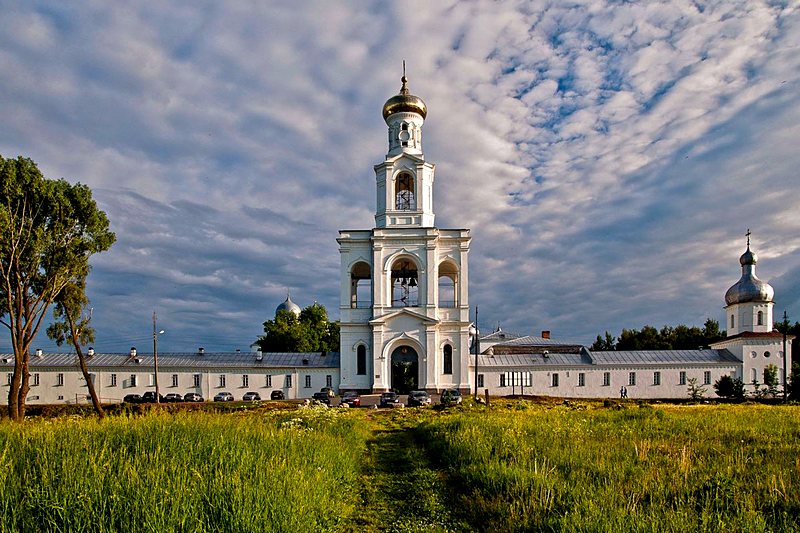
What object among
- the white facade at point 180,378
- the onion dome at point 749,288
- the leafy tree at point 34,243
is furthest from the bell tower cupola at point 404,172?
the onion dome at point 749,288

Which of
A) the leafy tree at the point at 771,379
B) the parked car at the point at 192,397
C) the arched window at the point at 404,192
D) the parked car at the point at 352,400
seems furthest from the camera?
the arched window at the point at 404,192

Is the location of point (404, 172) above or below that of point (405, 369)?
above

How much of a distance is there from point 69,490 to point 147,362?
144 ft

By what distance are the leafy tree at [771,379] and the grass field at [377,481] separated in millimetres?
Answer: 33401

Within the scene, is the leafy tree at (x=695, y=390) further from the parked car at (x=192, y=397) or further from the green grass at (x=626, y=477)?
the parked car at (x=192, y=397)

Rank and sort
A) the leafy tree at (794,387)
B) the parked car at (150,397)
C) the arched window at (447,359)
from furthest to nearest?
the arched window at (447,359) < the parked car at (150,397) < the leafy tree at (794,387)

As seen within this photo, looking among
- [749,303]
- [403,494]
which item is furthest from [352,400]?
[749,303]

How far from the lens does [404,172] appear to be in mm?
44062

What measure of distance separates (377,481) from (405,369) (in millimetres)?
34316

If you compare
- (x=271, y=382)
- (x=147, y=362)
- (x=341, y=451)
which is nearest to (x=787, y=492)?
(x=341, y=451)

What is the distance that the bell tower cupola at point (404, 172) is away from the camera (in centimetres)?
4344

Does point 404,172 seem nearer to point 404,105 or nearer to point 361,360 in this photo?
point 404,105

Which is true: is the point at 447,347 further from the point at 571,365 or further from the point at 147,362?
the point at 147,362

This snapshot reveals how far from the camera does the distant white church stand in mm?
41656
